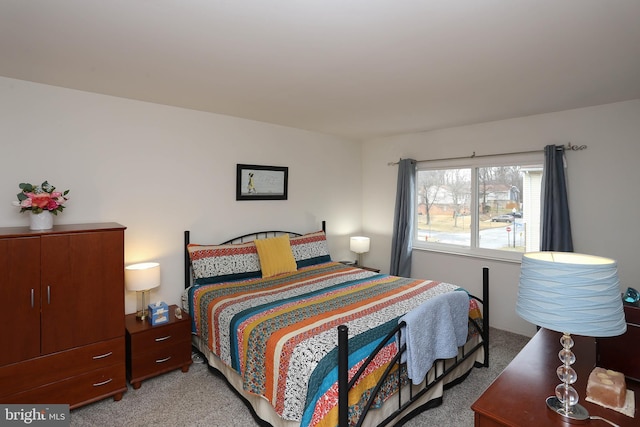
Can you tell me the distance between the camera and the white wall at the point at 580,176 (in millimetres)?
3049

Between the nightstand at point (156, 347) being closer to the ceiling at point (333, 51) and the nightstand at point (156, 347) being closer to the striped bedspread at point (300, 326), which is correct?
the striped bedspread at point (300, 326)

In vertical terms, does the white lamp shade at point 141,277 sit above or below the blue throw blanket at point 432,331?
above

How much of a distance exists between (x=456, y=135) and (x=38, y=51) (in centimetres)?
413

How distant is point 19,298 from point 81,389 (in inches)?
31.3

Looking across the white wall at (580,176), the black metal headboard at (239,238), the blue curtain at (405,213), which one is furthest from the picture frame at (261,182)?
the white wall at (580,176)

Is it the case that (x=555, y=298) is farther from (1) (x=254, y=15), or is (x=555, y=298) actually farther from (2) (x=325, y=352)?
(1) (x=254, y=15)

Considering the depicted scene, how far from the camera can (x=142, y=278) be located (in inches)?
110

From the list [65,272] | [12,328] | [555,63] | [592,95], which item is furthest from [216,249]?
[592,95]

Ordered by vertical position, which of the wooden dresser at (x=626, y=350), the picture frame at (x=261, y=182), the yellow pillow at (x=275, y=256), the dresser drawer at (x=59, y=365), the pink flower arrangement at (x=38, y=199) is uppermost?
the picture frame at (x=261, y=182)

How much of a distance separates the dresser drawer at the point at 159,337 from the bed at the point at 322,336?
0.15 m

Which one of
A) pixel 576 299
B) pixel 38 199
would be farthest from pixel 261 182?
pixel 576 299

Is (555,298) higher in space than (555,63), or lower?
lower

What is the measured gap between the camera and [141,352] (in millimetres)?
2646

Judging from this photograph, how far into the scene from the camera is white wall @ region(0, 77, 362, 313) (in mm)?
2572
